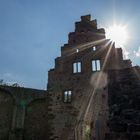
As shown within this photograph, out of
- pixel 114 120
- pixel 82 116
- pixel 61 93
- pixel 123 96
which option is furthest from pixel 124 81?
pixel 61 93

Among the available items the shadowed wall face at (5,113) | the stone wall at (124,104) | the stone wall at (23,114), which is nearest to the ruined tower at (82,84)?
the stone wall at (23,114)

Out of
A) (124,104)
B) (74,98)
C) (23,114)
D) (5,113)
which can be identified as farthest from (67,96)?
(124,104)

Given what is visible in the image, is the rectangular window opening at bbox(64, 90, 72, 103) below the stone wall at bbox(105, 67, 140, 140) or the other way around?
the other way around

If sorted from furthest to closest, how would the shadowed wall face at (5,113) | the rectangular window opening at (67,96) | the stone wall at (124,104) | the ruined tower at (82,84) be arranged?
the shadowed wall face at (5,113)
the rectangular window opening at (67,96)
the ruined tower at (82,84)
the stone wall at (124,104)

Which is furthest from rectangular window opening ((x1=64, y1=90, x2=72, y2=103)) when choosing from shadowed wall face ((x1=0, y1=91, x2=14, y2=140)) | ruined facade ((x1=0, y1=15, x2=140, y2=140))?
shadowed wall face ((x1=0, y1=91, x2=14, y2=140))

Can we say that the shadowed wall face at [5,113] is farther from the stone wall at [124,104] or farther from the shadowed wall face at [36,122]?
the stone wall at [124,104]

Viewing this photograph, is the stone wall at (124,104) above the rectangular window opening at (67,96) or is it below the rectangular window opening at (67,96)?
below

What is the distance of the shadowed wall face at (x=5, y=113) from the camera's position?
16.2m

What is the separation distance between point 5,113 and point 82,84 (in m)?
7.92

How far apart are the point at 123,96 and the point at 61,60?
11.6 m

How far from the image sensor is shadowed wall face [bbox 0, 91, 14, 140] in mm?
16177

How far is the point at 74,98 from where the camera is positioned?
13.0 m

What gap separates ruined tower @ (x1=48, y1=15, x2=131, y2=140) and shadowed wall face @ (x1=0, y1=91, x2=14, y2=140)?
5088mm

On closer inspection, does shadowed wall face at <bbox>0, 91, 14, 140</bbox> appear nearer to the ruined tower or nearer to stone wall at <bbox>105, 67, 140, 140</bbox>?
the ruined tower
